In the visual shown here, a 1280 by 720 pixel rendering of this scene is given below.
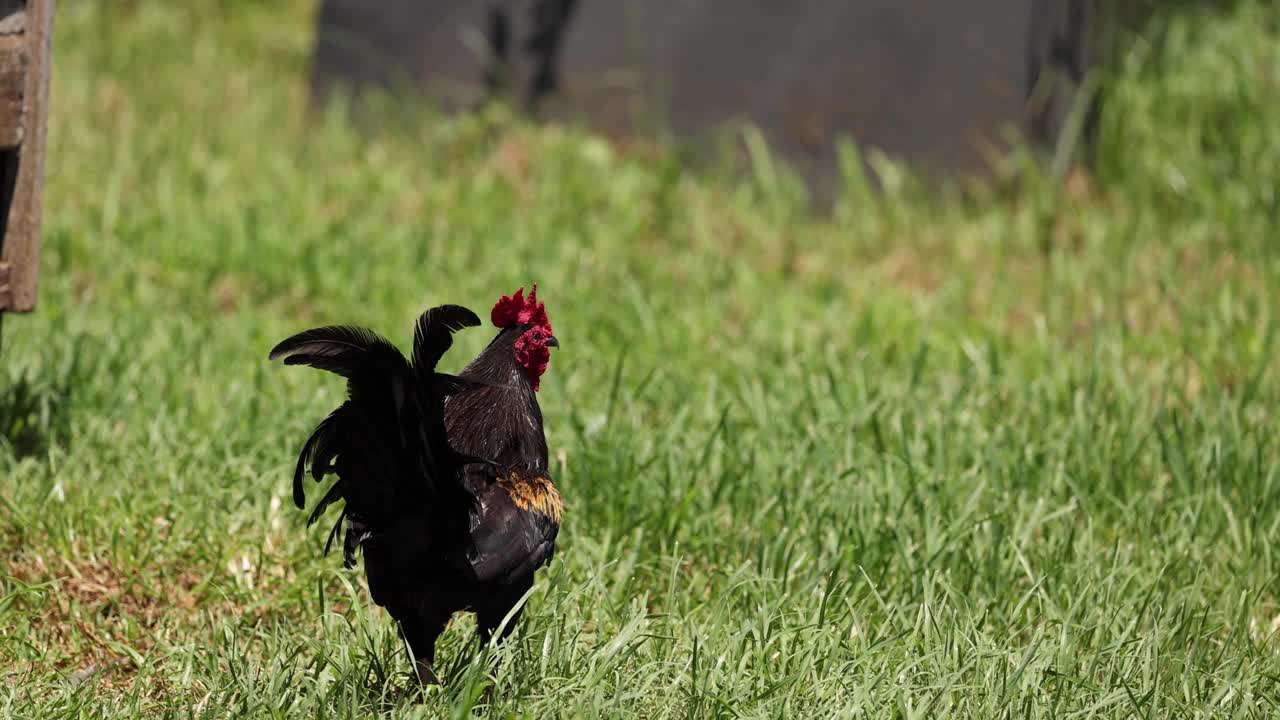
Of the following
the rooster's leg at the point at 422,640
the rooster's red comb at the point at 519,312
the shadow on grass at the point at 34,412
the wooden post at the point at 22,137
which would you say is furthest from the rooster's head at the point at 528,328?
the shadow on grass at the point at 34,412

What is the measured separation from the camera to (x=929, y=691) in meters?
2.66

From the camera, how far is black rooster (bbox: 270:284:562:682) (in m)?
2.40

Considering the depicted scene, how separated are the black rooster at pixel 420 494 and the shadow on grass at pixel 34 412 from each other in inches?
55.3

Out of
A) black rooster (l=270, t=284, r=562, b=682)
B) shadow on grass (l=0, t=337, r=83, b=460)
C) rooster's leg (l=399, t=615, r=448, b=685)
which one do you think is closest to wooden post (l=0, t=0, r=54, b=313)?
shadow on grass (l=0, t=337, r=83, b=460)

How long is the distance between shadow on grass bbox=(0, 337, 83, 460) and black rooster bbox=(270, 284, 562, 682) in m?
1.40

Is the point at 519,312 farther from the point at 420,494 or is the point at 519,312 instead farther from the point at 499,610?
the point at 499,610

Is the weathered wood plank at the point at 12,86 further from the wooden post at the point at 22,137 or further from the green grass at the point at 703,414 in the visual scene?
the green grass at the point at 703,414

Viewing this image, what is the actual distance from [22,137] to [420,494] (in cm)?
155

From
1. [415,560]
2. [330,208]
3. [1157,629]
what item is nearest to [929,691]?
[1157,629]

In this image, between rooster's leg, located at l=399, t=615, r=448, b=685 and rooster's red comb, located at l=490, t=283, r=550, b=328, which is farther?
rooster's red comb, located at l=490, t=283, r=550, b=328

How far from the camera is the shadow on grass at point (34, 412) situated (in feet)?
12.0

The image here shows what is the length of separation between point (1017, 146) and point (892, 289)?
4.21 feet

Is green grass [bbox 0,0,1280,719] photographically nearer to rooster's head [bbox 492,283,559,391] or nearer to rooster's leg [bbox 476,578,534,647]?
rooster's leg [bbox 476,578,534,647]

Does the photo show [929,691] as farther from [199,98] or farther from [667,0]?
[199,98]
